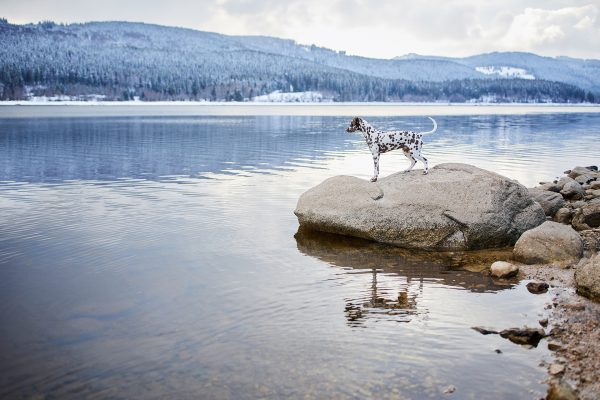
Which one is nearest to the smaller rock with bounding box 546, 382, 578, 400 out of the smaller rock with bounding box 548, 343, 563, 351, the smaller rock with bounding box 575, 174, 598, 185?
the smaller rock with bounding box 548, 343, 563, 351

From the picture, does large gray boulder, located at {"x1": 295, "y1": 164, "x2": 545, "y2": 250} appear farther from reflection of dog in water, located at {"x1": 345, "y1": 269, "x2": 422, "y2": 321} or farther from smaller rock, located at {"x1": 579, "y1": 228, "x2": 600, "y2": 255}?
reflection of dog in water, located at {"x1": 345, "y1": 269, "x2": 422, "y2": 321}

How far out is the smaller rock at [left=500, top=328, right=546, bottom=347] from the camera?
8.59 metres

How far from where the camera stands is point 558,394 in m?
6.85

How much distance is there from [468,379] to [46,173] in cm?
2512

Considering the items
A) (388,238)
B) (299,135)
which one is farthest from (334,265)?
(299,135)

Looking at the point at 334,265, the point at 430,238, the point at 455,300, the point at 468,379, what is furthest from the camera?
the point at 430,238

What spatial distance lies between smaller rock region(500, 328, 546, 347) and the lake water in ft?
0.48

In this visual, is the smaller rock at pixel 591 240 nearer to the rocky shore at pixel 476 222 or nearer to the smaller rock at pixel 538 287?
the rocky shore at pixel 476 222

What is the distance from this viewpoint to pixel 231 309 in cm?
1002

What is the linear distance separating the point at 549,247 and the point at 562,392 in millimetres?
6490

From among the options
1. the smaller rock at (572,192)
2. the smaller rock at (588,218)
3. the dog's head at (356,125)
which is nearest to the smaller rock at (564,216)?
the smaller rock at (588,218)

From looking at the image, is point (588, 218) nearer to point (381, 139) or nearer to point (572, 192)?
point (572, 192)

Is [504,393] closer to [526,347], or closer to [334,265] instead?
[526,347]

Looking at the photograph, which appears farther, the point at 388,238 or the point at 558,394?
the point at 388,238
